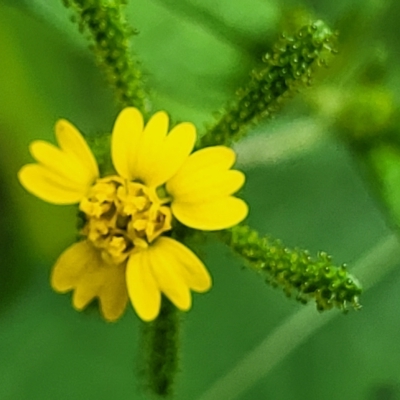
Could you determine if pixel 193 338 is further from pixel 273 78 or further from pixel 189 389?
pixel 273 78

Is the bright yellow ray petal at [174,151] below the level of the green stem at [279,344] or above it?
above

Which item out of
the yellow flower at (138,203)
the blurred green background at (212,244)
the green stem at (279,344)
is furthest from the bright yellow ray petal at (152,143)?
the green stem at (279,344)

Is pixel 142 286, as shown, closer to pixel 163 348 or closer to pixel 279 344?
pixel 163 348

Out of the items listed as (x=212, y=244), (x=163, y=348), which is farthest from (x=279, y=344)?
(x=163, y=348)

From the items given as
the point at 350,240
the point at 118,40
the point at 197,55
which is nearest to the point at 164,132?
the point at 118,40

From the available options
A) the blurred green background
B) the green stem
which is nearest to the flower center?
the blurred green background

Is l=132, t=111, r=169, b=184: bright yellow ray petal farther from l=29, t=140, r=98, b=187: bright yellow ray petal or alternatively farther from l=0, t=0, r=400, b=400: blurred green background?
l=0, t=0, r=400, b=400: blurred green background

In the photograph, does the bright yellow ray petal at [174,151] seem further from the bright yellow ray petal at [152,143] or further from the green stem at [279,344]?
the green stem at [279,344]
